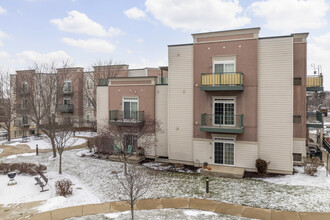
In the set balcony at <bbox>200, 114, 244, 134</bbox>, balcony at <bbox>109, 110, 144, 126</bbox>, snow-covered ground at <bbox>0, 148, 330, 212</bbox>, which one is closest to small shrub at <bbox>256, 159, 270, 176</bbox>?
snow-covered ground at <bbox>0, 148, 330, 212</bbox>

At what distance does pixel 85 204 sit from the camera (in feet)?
36.4

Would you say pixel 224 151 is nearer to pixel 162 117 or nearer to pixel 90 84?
pixel 162 117

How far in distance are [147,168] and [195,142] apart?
4178 millimetres

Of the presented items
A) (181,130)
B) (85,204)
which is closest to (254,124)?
(181,130)

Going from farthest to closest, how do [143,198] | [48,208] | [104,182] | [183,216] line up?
[104,182], [143,198], [48,208], [183,216]

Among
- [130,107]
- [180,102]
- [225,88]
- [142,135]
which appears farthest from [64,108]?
[225,88]

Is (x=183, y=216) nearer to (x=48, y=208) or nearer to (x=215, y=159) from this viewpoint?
(x=48, y=208)

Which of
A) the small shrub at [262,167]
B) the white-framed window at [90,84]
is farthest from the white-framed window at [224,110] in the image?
the white-framed window at [90,84]

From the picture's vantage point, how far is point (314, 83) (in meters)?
16.6

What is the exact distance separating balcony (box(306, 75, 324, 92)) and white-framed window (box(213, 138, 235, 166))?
701 cm

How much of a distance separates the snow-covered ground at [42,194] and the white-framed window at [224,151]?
9178mm

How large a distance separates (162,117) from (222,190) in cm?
877

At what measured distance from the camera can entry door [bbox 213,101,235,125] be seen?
16344mm

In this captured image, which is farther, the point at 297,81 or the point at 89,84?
the point at 89,84
